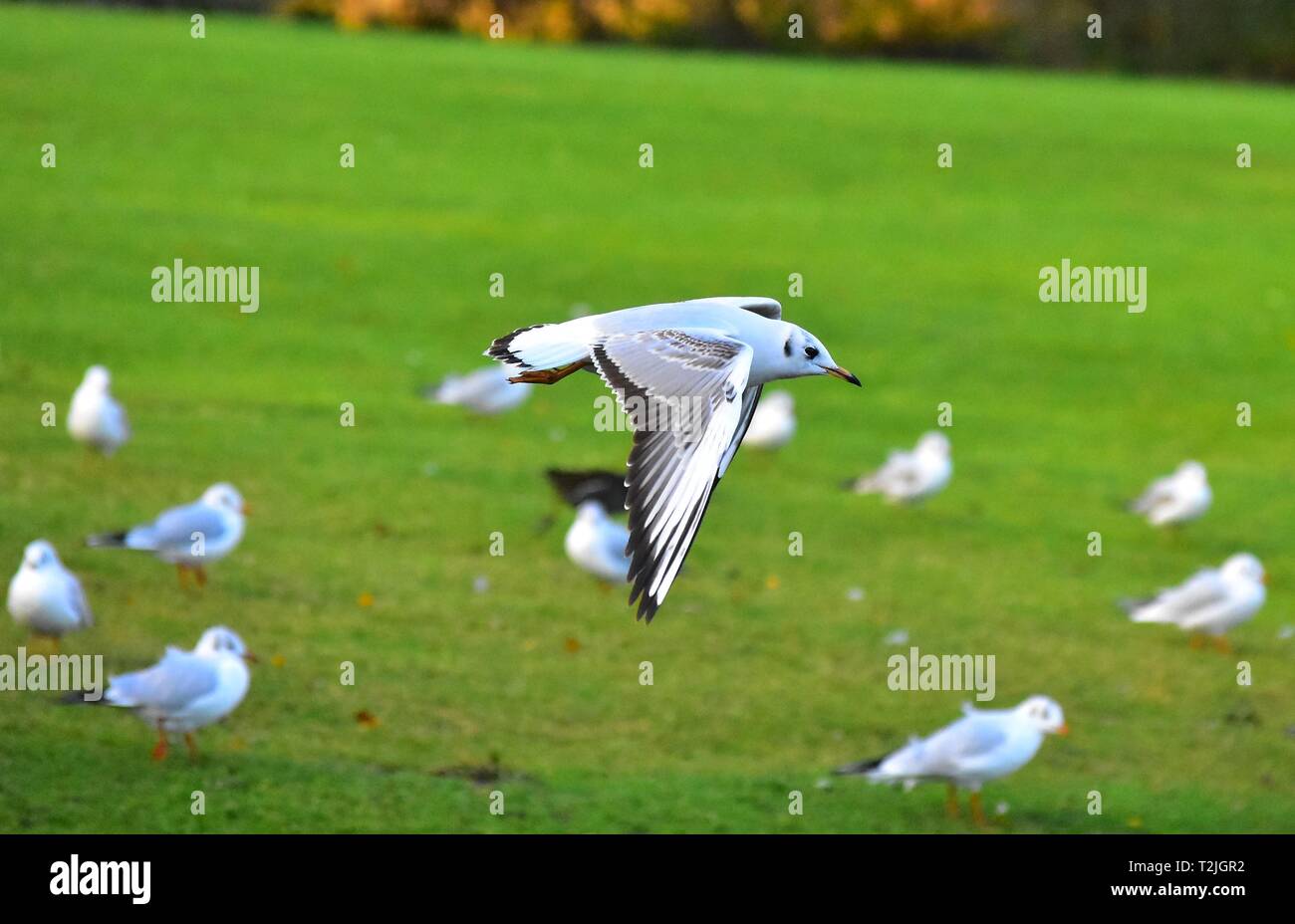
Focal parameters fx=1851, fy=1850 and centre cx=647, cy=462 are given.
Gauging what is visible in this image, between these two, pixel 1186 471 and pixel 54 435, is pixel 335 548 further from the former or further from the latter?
pixel 1186 471

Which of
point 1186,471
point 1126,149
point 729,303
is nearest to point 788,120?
point 1126,149

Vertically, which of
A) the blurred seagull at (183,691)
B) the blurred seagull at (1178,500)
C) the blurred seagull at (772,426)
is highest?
the blurred seagull at (772,426)

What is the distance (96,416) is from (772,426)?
5451 millimetres

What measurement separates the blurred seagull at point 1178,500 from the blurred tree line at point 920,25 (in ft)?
64.2

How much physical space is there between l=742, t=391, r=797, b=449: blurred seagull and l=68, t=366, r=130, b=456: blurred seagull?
5.08 meters

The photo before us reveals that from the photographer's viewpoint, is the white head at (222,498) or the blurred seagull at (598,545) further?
the blurred seagull at (598,545)

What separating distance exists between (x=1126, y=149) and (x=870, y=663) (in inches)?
715

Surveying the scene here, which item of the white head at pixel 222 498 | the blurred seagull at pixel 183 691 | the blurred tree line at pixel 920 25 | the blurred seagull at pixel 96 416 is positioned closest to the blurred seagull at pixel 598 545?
the white head at pixel 222 498

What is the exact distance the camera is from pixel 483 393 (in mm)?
15789

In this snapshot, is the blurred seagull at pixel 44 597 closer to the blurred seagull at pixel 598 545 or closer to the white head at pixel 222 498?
the white head at pixel 222 498

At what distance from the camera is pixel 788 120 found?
27344mm

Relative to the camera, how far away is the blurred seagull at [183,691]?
8469 millimetres

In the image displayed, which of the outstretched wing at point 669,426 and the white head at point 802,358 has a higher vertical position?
the white head at point 802,358

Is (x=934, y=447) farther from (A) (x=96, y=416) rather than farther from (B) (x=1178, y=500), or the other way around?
(A) (x=96, y=416)
